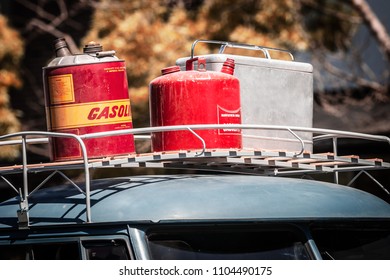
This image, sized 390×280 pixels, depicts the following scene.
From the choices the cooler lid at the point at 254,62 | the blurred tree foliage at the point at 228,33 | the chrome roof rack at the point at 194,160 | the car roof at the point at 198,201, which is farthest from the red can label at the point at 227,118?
the blurred tree foliage at the point at 228,33

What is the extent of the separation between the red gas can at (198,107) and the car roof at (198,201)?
0.18 metres

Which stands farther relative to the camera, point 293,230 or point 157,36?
point 157,36

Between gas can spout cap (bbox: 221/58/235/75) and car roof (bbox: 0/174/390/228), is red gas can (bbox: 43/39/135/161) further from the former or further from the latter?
gas can spout cap (bbox: 221/58/235/75)

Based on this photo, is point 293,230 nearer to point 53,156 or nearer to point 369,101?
point 53,156

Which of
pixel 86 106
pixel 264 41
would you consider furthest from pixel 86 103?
pixel 264 41

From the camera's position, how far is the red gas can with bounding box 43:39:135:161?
4102 mm

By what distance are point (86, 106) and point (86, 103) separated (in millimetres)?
15

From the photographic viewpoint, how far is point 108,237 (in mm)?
3598

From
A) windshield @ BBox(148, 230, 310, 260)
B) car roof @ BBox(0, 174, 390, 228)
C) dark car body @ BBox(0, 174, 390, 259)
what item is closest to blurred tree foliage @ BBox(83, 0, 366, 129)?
car roof @ BBox(0, 174, 390, 228)

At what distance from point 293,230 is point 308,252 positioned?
0.11m

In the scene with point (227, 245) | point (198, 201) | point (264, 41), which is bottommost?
point (227, 245)

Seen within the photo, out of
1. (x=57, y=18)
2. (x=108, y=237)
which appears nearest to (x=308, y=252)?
(x=108, y=237)

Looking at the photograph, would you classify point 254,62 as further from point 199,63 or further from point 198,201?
point 198,201

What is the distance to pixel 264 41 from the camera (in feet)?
32.5
